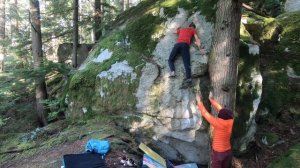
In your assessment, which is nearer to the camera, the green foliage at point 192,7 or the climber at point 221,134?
the climber at point 221,134

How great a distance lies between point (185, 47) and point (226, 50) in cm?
148

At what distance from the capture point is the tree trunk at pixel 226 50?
6602mm

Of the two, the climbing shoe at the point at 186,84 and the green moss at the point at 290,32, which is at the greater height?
the green moss at the point at 290,32

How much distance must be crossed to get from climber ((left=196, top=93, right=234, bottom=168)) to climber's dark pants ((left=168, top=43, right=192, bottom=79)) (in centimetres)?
159

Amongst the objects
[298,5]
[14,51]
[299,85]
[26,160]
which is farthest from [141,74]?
[298,5]

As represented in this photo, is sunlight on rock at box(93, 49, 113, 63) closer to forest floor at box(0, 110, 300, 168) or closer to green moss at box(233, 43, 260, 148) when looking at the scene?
forest floor at box(0, 110, 300, 168)

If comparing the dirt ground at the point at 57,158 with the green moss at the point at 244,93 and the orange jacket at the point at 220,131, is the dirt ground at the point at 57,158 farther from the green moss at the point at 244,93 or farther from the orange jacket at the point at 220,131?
the green moss at the point at 244,93

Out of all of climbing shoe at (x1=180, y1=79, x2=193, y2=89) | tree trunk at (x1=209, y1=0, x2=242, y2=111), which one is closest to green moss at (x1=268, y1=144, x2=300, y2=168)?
tree trunk at (x1=209, y1=0, x2=242, y2=111)

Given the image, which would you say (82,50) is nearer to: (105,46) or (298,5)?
(105,46)

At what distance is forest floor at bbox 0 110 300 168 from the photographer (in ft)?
21.2

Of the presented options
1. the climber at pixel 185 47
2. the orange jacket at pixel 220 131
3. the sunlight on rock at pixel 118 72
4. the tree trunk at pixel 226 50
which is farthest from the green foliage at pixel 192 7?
the orange jacket at pixel 220 131

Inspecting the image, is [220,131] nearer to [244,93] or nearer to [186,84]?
[186,84]

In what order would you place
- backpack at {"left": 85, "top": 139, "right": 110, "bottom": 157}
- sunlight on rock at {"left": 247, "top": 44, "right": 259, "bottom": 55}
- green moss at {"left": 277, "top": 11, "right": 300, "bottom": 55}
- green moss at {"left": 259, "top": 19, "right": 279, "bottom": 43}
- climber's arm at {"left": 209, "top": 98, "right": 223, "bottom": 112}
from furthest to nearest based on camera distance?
green moss at {"left": 277, "top": 11, "right": 300, "bottom": 55} < green moss at {"left": 259, "top": 19, "right": 279, "bottom": 43} < sunlight on rock at {"left": 247, "top": 44, "right": 259, "bottom": 55} < climber's arm at {"left": 209, "top": 98, "right": 223, "bottom": 112} < backpack at {"left": 85, "top": 139, "right": 110, "bottom": 157}

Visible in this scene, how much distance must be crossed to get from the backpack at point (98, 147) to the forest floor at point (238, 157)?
5.8 inches
